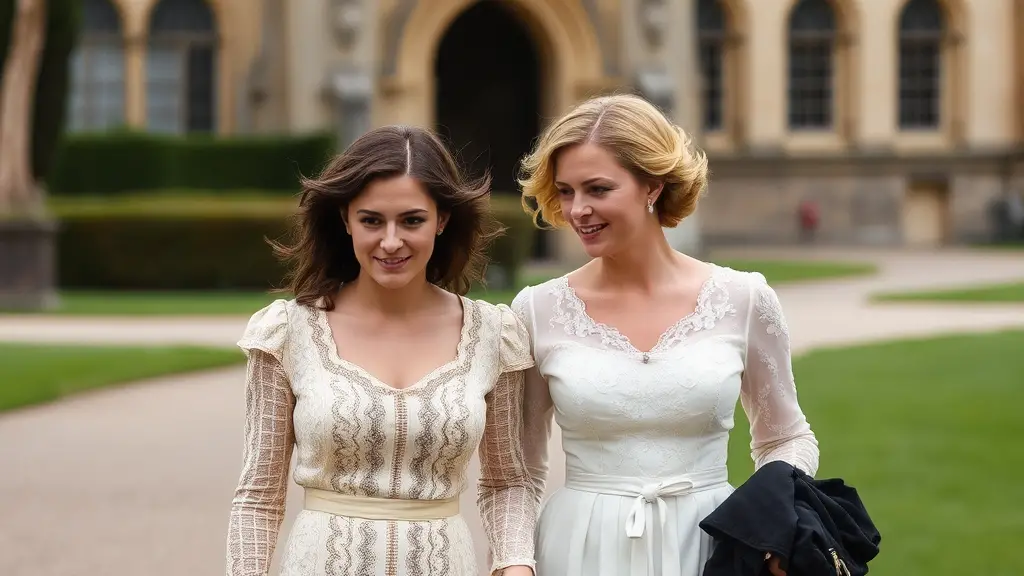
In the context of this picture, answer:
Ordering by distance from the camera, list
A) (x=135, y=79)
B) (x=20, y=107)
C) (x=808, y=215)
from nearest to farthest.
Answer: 1. (x=20, y=107)
2. (x=135, y=79)
3. (x=808, y=215)

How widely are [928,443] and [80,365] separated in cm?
604

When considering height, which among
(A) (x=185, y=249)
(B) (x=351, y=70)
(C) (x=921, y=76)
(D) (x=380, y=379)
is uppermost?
(C) (x=921, y=76)

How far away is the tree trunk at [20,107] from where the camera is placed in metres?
16.7

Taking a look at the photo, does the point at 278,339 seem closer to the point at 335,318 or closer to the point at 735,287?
the point at 335,318

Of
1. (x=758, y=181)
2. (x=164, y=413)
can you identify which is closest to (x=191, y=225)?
(x=164, y=413)

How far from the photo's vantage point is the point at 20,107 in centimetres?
1681

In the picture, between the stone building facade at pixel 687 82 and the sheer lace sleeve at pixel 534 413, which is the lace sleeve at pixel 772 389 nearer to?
the sheer lace sleeve at pixel 534 413

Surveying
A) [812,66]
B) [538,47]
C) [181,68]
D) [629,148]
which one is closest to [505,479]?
[629,148]

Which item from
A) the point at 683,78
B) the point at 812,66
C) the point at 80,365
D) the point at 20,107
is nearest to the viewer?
the point at 80,365

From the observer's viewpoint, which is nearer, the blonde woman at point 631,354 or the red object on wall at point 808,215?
the blonde woman at point 631,354

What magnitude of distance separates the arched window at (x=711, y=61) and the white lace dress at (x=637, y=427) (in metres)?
29.1

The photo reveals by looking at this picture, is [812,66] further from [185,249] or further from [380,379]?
[380,379]

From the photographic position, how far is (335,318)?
9.95 feet

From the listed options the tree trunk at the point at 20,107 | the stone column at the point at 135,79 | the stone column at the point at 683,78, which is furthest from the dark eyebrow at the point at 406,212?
the stone column at the point at 135,79
